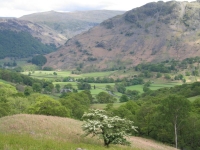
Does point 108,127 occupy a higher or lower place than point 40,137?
higher

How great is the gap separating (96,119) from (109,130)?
1.81 metres

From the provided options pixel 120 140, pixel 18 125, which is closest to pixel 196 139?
pixel 120 140

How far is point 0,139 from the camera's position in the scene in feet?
66.0

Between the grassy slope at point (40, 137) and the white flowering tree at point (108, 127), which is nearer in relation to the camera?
the grassy slope at point (40, 137)

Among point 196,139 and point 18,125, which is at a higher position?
point 18,125

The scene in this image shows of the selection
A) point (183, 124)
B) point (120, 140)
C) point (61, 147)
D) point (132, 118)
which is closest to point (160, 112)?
point (183, 124)

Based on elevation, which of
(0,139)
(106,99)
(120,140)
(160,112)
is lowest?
(106,99)

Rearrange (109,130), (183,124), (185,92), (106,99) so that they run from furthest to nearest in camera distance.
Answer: (106,99) < (185,92) < (183,124) < (109,130)

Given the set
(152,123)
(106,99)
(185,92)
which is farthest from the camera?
(106,99)

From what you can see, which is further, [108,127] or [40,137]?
[108,127]

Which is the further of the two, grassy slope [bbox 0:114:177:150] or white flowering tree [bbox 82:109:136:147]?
white flowering tree [bbox 82:109:136:147]

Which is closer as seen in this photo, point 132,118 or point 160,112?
point 160,112

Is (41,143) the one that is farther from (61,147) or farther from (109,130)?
(109,130)

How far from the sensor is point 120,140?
2558 cm
